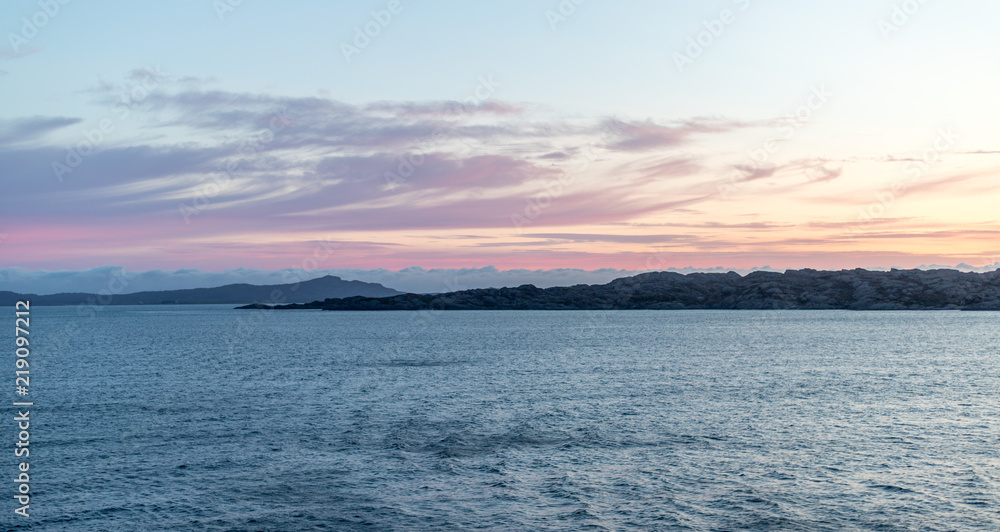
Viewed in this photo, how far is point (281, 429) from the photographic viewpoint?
49719 mm

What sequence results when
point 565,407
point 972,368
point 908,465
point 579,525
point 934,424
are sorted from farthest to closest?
point 972,368 → point 565,407 → point 934,424 → point 908,465 → point 579,525

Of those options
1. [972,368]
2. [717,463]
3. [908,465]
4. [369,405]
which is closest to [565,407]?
[369,405]

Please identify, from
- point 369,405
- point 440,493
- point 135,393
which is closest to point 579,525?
point 440,493

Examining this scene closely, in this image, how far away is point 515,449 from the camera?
43344 mm

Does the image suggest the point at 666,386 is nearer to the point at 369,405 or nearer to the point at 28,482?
the point at 369,405

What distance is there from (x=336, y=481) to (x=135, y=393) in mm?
41946

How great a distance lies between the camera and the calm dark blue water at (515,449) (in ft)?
102

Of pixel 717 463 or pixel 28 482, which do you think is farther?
pixel 717 463

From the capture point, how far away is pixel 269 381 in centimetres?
7919

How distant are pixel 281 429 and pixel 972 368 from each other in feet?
282

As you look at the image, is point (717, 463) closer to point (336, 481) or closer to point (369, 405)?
point (336, 481)

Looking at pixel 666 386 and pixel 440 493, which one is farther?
pixel 666 386

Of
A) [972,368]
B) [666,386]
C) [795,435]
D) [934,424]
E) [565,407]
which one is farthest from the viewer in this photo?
[972,368]

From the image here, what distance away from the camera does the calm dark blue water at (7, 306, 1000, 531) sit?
1228 inches
